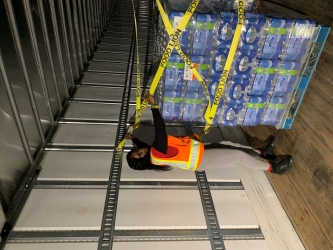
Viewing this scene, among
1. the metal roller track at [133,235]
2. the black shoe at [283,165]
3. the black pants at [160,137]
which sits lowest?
the metal roller track at [133,235]

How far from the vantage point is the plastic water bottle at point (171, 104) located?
10.00ft

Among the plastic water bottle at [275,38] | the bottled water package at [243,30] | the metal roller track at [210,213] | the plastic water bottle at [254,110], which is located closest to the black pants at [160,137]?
the metal roller track at [210,213]

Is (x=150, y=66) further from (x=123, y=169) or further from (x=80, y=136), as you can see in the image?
(x=123, y=169)

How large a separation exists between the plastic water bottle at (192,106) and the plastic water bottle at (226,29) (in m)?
0.60

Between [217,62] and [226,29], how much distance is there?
0.33 m

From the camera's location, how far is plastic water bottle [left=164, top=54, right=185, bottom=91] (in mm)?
2799

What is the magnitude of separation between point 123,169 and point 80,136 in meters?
0.84

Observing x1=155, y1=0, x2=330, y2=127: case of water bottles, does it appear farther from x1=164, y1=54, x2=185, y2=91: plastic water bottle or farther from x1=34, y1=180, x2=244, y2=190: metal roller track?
x1=34, y1=180, x2=244, y2=190: metal roller track

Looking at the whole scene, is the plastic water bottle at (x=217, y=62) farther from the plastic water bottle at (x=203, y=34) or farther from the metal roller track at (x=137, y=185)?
the metal roller track at (x=137, y=185)

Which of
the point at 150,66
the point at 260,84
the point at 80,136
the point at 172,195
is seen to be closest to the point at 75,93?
the point at 80,136

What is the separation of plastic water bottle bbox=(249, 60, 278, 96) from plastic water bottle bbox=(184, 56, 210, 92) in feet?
1.69

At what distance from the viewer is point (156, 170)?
10.2ft

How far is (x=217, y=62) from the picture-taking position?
2.78 meters

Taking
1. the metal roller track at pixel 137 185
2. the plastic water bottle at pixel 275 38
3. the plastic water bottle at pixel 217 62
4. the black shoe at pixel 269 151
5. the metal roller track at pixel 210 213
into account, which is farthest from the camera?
the black shoe at pixel 269 151
